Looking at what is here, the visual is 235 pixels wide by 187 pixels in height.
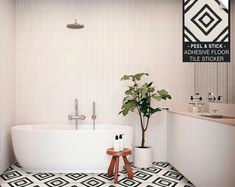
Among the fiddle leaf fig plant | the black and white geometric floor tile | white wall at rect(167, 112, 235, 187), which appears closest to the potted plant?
the fiddle leaf fig plant

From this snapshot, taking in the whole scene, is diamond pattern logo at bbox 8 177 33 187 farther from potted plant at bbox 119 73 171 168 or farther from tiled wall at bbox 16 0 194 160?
potted plant at bbox 119 73 171 168

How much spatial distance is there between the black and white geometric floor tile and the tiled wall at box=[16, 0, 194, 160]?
2.19 feet

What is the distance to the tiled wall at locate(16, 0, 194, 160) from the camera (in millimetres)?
3598

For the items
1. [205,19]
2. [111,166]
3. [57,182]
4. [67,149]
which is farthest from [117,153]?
[205,19]

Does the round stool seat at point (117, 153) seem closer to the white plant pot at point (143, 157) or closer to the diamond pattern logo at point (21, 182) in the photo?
the white plant pot at point (143, 157)

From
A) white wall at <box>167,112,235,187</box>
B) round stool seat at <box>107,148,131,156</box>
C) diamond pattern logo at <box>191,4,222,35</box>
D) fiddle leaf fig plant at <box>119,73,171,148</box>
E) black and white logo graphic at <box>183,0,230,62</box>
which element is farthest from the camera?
fiddle leaf fig plant at <box>119,73,171,148</box>

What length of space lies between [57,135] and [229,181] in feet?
6.17

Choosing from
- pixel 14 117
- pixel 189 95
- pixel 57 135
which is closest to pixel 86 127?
pixel 57 135

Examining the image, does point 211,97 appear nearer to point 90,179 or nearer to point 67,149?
point 90,179

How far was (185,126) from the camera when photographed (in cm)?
275

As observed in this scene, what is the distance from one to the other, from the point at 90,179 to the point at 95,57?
67.6 inches

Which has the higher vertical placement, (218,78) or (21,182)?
(218,78)

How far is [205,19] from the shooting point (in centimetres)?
310

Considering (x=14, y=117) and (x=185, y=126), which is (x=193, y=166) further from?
(x=14, y=117)
